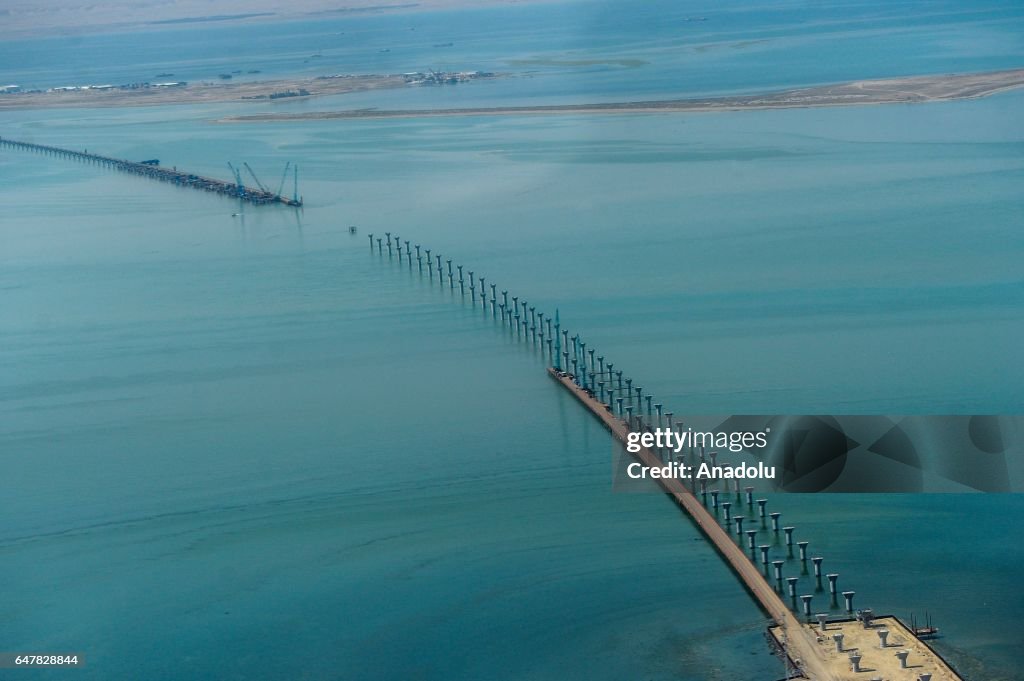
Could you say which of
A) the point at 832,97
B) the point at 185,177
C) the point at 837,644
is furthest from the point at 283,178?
the point at 837,644

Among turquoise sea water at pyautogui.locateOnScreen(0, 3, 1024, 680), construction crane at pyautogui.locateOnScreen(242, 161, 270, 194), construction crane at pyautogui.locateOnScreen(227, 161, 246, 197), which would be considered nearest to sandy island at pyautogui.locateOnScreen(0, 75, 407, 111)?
construction crane at pyautogui.locateOnScreen(227, 161, 246, 197)

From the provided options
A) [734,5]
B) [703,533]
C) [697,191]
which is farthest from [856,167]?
[734,5]

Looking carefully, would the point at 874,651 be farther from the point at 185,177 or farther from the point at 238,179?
the point at 185,177

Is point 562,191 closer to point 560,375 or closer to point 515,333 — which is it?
point 515,333

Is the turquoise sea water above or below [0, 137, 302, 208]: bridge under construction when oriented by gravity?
below

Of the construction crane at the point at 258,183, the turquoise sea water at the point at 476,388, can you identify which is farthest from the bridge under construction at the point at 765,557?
the construction crane at the point at 258,183

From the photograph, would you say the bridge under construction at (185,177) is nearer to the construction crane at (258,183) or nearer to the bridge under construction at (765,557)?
the construction crane at (258,183)

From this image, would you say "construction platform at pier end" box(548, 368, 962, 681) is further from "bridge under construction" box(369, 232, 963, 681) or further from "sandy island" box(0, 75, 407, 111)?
"sandy island" box(0, 75, 407, 111)
